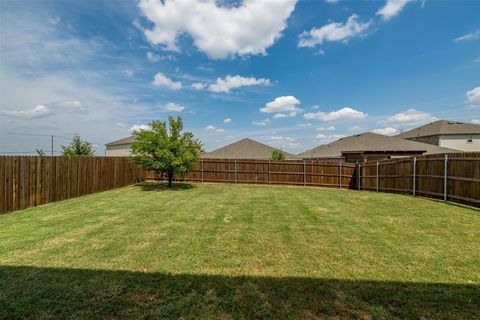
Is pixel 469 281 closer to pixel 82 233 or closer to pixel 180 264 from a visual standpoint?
pixel 180 264

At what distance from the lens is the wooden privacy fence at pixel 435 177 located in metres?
7.71

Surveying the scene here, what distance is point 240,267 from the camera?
355 centimetres

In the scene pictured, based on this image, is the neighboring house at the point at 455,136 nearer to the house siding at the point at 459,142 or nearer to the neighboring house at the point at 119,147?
the house siding at the point at 459,142

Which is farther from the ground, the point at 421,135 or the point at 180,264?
the point at 421,135

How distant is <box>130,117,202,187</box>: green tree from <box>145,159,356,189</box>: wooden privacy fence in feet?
11.8

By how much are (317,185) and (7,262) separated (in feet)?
52.6

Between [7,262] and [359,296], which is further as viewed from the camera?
[7,262]

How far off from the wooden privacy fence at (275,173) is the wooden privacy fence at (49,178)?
5773 millimetres

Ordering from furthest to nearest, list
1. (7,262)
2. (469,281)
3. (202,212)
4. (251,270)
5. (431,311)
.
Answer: (202,212) < (7,262) < (251,270) < (469,281) < (431,311)

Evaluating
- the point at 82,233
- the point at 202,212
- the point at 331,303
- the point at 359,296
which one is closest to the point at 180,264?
the point at 331,303

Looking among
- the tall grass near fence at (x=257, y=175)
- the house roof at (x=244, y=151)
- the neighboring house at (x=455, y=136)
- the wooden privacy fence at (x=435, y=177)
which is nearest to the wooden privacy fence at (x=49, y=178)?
the tall grass near fence at (x=257, y=175)

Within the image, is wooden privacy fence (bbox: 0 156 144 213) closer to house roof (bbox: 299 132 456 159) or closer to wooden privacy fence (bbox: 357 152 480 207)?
wooden privacy fence (bbox: 357 152 480 207)

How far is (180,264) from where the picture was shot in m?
3.64

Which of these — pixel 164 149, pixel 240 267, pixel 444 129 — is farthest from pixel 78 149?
pixel 444 129
